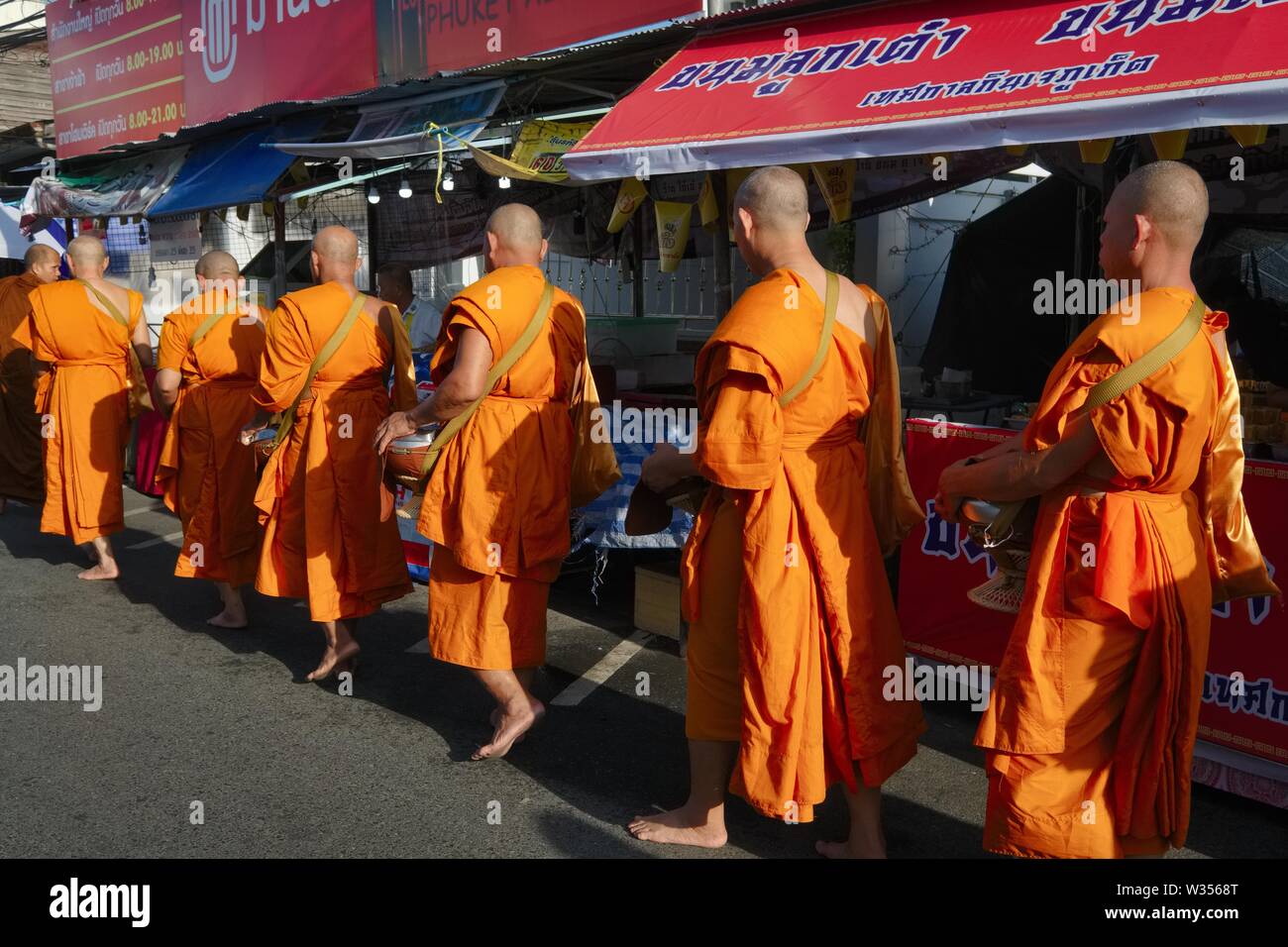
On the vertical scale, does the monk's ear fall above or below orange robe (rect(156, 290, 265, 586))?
above

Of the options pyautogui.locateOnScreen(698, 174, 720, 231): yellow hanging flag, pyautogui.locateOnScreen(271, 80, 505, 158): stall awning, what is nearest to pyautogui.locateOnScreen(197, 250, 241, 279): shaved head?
pyautogui.locateOnScreen(271, 80, 505, 158): stall awning

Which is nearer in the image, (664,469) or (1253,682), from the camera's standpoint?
(664,469)

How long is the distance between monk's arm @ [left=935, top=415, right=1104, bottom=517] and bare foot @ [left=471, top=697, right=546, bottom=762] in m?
1.74

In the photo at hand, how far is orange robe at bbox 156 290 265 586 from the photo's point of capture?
5.42m

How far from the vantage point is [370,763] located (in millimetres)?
3930

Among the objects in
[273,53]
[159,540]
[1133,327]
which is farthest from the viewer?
[273,53]

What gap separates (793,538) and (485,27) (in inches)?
204

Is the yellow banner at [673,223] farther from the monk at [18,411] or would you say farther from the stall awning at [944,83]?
the monk at [18,411]

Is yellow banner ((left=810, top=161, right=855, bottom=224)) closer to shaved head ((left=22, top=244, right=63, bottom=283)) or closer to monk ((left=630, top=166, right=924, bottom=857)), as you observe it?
monk ((left=630, top=166, right=924, bottom=857))

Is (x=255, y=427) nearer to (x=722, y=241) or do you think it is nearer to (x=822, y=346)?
(x=722, y=241)

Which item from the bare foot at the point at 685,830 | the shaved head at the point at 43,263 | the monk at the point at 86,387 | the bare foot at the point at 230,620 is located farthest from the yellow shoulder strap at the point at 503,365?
the shaved head at the point at 43,263

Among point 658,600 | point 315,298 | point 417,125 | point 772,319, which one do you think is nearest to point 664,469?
point 772,319

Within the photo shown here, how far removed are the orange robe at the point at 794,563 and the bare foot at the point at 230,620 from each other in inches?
126

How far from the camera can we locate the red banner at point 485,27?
20.0ft
